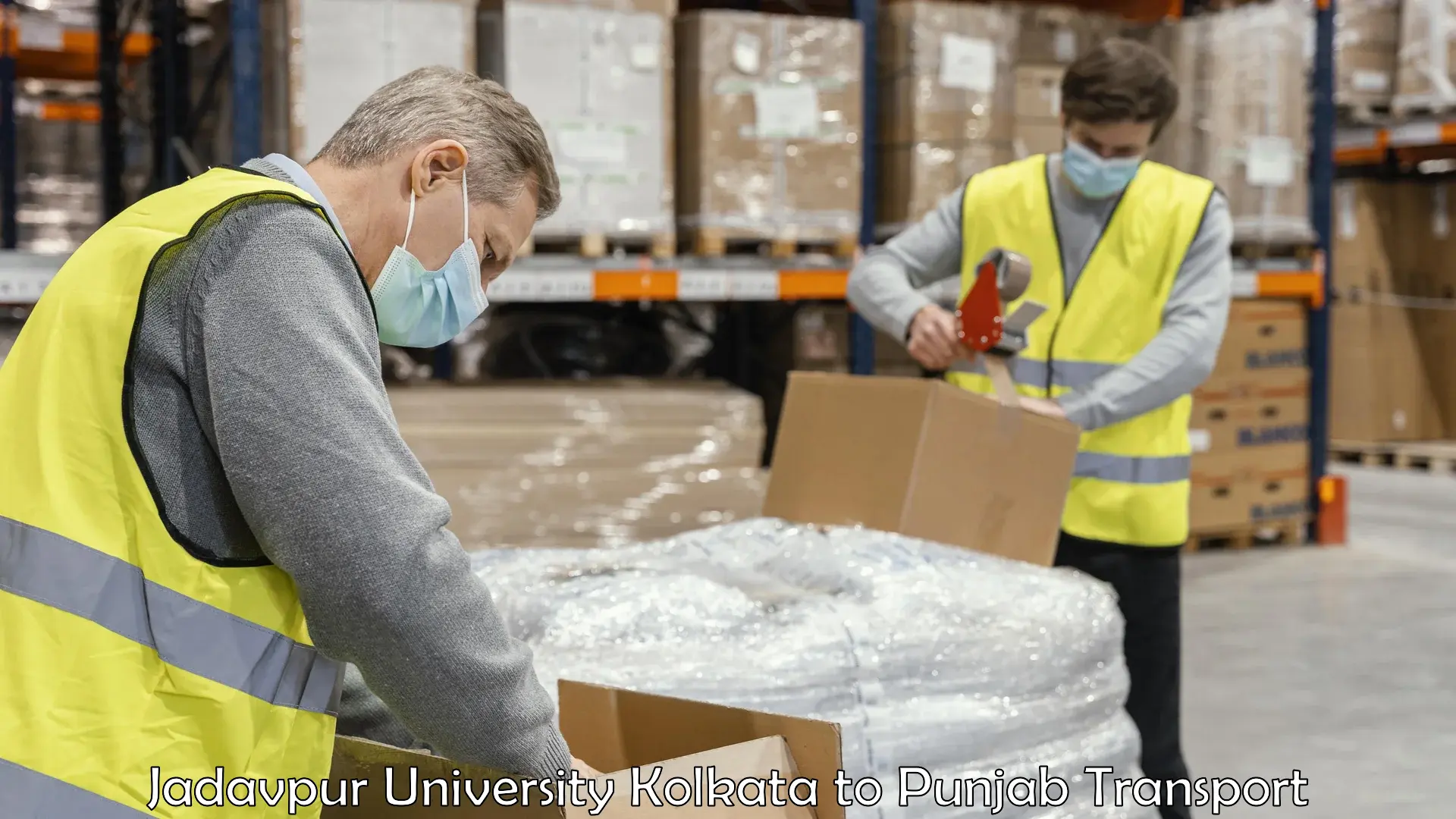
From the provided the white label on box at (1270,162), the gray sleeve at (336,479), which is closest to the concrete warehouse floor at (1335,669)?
the white label on box at (1270,162)

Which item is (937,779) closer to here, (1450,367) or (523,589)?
(523,589)

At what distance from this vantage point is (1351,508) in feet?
25.6

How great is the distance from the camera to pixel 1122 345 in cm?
292

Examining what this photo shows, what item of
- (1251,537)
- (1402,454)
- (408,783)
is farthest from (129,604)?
(1402,454)

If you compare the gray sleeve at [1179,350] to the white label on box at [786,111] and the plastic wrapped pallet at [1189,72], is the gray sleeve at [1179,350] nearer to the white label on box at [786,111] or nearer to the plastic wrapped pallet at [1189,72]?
the white label on box at [786,111]

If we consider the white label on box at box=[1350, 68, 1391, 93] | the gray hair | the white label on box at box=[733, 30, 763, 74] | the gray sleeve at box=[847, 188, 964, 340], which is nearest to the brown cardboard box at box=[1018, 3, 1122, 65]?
the white label on box at box=[733, 30, 763, 74]

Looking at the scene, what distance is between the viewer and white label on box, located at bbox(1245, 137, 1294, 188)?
6.22 metres

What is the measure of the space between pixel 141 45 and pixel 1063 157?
6968mm

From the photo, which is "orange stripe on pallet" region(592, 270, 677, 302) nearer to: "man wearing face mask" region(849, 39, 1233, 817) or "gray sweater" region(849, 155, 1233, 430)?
"gray sweater" region(849, 155, 1233, 430)

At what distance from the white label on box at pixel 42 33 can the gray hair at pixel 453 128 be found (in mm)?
7398

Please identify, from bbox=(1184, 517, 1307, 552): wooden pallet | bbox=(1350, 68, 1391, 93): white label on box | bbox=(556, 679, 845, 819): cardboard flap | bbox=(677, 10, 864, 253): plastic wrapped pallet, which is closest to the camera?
bbox=(556, 679, 845, 819): cardboard flap

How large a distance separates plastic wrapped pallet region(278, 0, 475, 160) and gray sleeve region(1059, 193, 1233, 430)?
2383 millimetres

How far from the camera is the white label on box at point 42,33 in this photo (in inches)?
304

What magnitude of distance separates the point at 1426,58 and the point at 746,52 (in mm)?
4797
